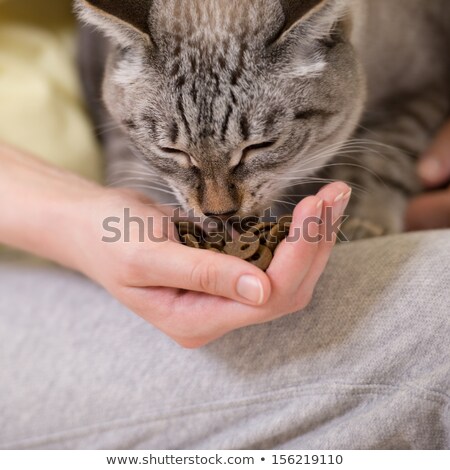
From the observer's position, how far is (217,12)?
3.82 feet

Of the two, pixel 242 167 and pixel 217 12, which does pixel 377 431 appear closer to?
pixel 242 167

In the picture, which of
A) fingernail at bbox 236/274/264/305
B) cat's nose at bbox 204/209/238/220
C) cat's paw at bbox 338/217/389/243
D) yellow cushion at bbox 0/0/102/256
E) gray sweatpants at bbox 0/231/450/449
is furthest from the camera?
yellow cushion at bbox 0/0/102/256

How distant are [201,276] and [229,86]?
36cm

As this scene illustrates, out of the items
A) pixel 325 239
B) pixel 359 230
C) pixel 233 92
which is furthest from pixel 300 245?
pixel 359 230

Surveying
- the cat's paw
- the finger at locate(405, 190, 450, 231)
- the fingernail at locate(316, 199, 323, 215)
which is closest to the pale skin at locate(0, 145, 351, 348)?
the fingernail at locate(316, 199, 323, 215)

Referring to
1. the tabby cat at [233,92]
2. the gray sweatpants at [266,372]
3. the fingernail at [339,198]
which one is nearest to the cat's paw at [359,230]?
the tabby cat at [233,92]

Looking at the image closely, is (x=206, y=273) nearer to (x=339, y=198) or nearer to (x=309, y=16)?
(x=339, y=198)

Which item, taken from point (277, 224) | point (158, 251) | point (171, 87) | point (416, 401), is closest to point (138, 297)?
point (158, 251)

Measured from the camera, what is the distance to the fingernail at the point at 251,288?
915 millimetres

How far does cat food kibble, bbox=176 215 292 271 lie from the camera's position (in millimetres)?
1008

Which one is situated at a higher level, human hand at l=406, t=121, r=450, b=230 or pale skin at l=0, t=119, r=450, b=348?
pale skin at l=0, t=119, r=450, b=348

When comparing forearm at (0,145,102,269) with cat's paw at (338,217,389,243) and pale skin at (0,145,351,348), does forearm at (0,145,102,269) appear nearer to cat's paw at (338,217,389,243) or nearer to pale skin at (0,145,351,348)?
pale skin at (0,145,351,348)

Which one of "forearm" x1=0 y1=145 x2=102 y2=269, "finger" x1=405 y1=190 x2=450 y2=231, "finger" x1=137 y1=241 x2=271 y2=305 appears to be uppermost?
"finger" x1=137 y1=241 x2=271 y2=305

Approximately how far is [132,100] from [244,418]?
632 mm
